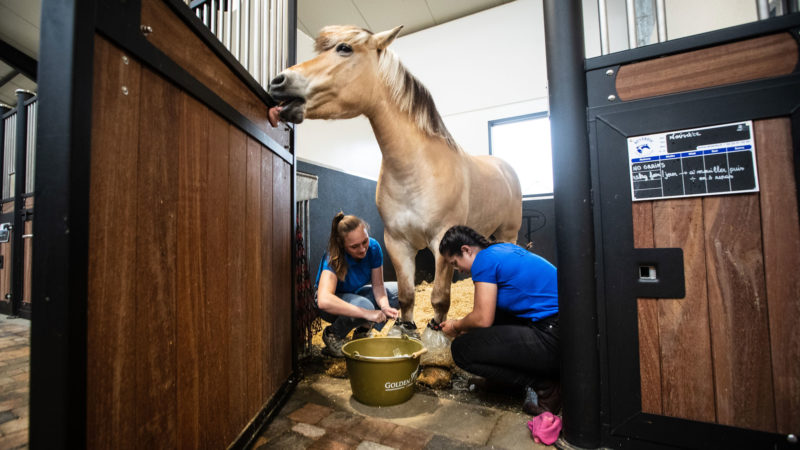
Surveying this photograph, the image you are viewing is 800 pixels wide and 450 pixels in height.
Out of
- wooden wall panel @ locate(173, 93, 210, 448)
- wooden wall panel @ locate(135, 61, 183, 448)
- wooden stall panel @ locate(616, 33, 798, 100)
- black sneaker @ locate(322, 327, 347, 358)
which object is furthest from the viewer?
black sneaker @ locate(322, 327, 347, 358)

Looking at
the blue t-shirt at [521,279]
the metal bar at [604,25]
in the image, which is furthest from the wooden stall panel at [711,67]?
the blue t-shirt at [521,279]

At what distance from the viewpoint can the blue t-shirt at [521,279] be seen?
1591 millimetres

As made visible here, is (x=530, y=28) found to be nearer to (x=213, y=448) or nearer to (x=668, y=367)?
(x=668, y=367)

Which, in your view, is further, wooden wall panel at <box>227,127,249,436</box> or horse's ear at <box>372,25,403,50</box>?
horse's ear at <box>372,25,403,50</box>

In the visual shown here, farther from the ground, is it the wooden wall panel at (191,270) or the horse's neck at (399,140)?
the horse's neck at (399,140)

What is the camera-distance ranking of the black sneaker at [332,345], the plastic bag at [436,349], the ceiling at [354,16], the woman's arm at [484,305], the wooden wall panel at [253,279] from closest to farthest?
the wooden wall panel at [253,279] → the woman's arm at [484,305] → the plastic bag at [436,349] → the black sneaker at [332,345] → the ceiling at [354,16]

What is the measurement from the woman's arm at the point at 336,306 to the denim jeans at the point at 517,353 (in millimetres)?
499

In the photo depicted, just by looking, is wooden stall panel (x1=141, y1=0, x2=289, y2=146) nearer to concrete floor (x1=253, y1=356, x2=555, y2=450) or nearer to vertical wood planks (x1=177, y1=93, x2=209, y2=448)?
vertical wood planks (x1=177, y1=93, x2=209, y2=448)

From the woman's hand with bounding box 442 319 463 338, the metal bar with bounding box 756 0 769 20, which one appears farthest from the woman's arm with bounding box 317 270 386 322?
the metal bar with bounding box 756 0 769 20

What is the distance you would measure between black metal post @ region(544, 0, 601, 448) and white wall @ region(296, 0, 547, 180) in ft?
12.5

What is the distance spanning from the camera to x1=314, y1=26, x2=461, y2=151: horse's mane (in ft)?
5.76

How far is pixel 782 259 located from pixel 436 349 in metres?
1.36

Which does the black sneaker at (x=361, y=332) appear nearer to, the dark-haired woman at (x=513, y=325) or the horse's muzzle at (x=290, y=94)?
the dark-haired woman at (x=513, y=325)

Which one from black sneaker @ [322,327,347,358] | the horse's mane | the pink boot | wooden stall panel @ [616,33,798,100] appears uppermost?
the horse's mane
